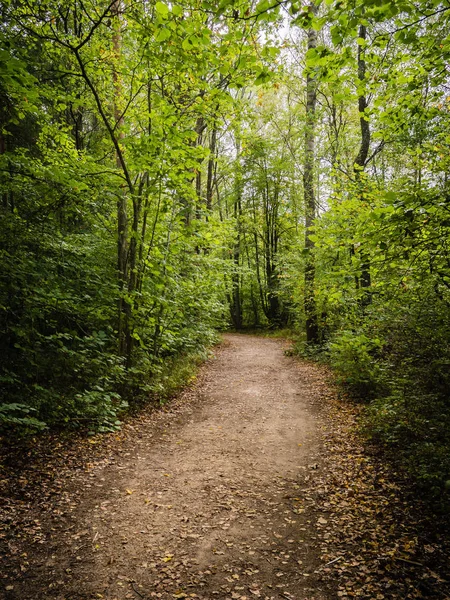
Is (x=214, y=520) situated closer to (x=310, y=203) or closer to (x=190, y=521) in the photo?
(x=190, y=521)

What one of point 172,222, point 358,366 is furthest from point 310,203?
point 358,366

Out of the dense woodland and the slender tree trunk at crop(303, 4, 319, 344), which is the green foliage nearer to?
the dense woodland

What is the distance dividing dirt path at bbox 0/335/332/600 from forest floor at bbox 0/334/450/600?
15mm

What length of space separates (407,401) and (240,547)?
2927mm

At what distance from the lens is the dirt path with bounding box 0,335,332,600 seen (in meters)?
3.02

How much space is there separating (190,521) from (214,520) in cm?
27

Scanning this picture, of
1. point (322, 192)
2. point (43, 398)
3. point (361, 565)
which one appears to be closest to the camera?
point (361, 565)

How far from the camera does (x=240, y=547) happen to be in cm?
352

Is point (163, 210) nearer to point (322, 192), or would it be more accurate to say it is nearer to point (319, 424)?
point (319, 424)

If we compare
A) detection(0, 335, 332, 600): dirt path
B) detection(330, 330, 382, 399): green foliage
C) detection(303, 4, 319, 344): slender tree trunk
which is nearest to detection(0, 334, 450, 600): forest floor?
detection(0, 335, 332, 600): dirt path

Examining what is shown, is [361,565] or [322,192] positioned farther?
[322,192]

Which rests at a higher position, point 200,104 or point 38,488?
point 200,104

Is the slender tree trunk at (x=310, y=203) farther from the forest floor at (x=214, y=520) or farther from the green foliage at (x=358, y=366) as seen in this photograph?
the forest floor at (x=214, y=520)

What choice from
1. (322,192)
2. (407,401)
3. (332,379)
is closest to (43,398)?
(407,401)
